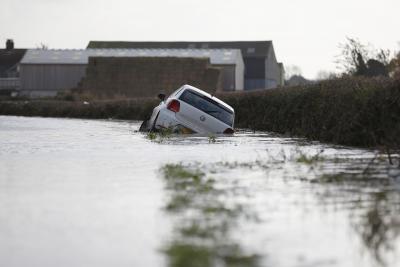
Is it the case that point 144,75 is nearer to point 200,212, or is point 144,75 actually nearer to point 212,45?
point 212,45

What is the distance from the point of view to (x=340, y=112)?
22.0 m

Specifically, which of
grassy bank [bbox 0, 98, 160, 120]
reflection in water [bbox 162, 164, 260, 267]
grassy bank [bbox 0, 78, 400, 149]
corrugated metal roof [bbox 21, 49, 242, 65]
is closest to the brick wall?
corrugated metal roof [bbox 21, 49, 242, 65]

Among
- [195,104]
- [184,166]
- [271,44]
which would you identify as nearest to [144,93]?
[271,44]

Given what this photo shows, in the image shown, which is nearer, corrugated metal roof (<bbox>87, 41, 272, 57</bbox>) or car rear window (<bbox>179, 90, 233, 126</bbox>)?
car rear window (<bbox>179, 90, 233, 126</bbox>)

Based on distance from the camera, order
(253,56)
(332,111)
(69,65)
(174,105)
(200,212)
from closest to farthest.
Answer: (200,212) → (332,111) → (174,105) → (69,65) → (253,56)

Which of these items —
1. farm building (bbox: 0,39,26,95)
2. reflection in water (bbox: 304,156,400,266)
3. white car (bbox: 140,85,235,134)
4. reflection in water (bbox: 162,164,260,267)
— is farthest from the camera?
farm building (bbox: 0,39,26,95)

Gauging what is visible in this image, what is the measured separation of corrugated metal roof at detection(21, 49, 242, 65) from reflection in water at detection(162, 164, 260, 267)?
77978 millimetres

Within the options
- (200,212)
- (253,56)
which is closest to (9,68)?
(253,56)

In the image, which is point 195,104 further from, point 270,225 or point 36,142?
point 270,225

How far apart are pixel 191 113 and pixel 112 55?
6654 cm

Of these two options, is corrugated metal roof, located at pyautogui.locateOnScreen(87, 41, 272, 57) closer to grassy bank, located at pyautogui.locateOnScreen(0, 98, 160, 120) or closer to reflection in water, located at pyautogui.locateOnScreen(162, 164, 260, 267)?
grassy bank, located at pyautogui.locateOnScreen(0, 98, 160, 120)

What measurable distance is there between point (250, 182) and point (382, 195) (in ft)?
7.14

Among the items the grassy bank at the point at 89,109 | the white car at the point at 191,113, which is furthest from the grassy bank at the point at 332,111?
the grassy bank at the point at 89,109

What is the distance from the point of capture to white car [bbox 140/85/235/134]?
77.4 feet
